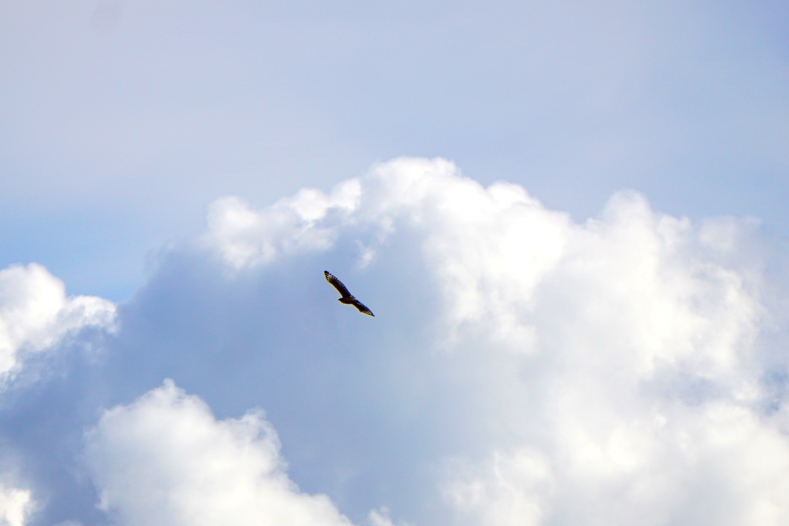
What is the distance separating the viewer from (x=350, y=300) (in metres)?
45.4
